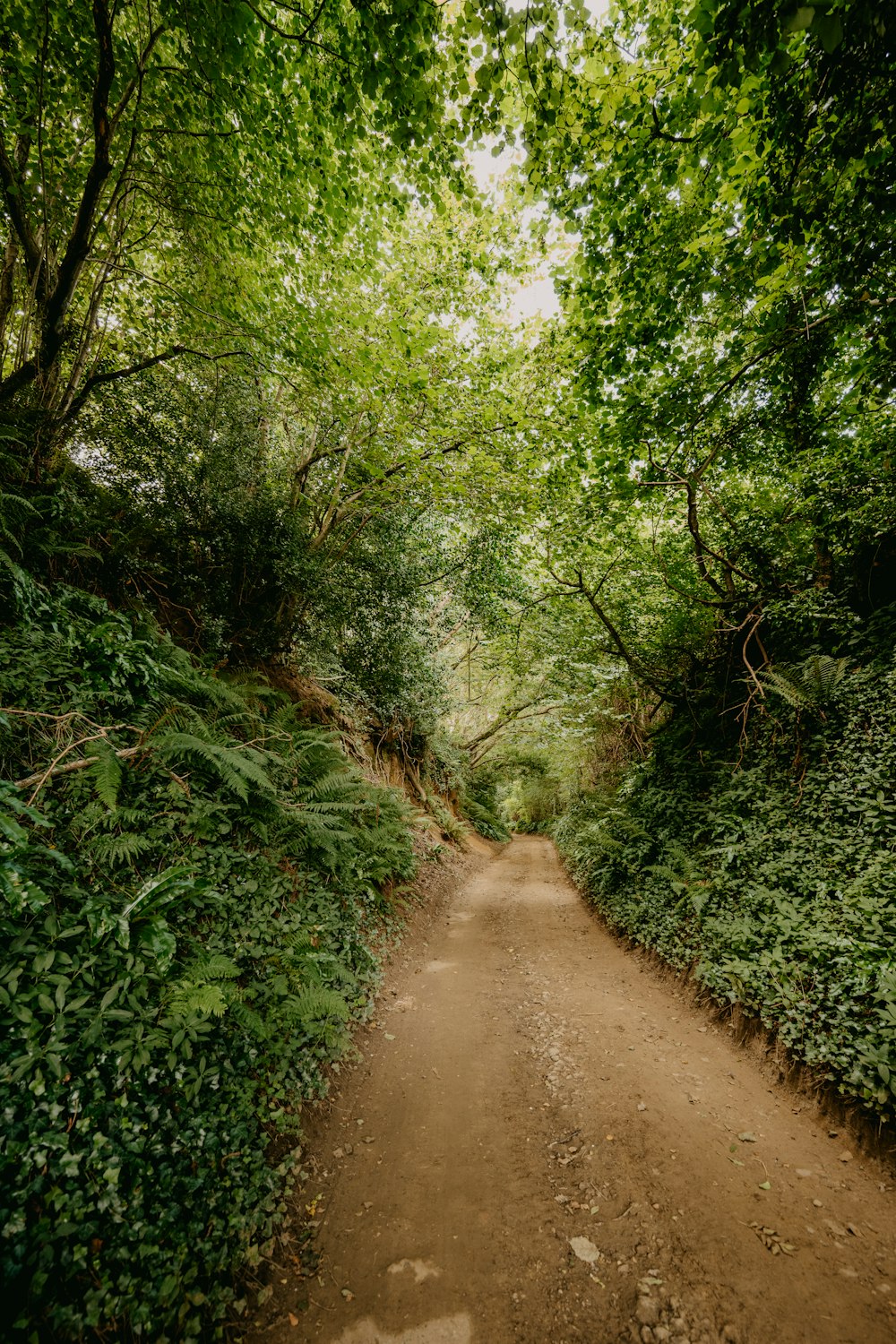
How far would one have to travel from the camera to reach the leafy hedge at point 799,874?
373 cm

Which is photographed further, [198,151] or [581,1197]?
[198,151]

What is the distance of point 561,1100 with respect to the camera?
3.82 meters

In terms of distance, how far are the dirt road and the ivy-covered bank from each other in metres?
0.57

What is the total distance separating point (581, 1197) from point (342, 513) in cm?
944

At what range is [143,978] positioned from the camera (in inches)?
111

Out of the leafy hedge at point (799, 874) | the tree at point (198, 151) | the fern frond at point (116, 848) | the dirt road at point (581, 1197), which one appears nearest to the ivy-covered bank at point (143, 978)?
the fern frond at point (116, 848)

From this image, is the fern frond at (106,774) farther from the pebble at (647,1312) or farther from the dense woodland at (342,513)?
the pebble at (647,1312)

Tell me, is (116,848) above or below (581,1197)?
above

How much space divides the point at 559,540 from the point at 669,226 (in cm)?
465

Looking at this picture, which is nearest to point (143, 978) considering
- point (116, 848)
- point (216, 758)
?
point (116, 848)

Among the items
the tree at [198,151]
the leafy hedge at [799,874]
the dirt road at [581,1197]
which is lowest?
the dirt road at [581,1197]

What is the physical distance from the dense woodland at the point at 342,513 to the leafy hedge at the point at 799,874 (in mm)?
47

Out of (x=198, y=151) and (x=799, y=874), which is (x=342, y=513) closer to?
(x=198, y=151)

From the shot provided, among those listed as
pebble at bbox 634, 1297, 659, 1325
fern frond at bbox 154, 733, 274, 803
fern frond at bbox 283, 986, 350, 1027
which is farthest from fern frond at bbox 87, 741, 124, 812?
pebble at bbox 634, 1297, 659, 1325
